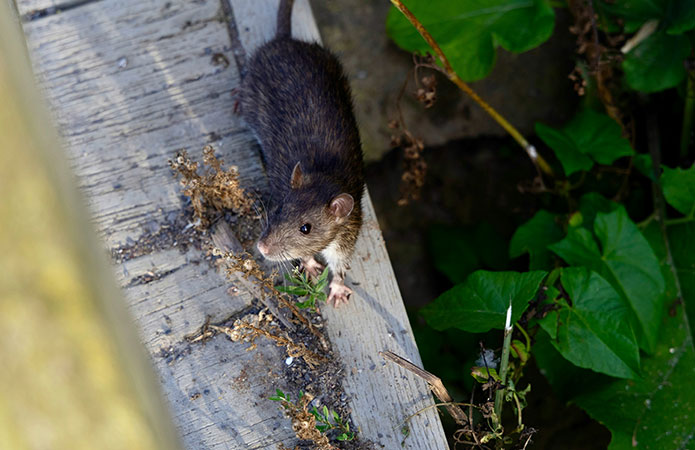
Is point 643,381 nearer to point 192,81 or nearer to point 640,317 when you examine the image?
point 640,317

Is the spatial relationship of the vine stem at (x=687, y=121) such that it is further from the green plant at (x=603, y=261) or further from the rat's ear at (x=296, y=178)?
the rat's ear at (x=296, y=178)

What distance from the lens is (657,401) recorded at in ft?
11.2

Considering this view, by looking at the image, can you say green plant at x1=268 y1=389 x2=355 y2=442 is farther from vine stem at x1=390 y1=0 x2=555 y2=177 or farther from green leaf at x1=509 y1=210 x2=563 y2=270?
vine stem at x1=390 y1=0 x2=555 y2=177

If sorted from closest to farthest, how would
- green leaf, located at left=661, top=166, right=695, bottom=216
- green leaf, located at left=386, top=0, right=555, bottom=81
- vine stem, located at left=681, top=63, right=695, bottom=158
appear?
green leaf, located at left=661, top=166, right=695, bottom=216, green leaf, located at left=386, top=0, right=555, bottom=81, vine stem, located at left=681, top=63, right=695, bottom=158

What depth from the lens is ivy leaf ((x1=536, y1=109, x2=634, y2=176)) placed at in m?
3.62

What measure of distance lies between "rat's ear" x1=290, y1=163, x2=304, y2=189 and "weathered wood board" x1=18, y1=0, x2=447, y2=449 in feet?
1.21

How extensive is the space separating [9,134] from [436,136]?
12.8 feet

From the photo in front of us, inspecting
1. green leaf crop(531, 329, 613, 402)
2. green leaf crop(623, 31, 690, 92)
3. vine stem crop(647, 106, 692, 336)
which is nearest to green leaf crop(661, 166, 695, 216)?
vine stem crop(647, 106, 692, 336)

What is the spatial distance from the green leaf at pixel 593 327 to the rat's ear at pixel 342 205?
1111 millimetres

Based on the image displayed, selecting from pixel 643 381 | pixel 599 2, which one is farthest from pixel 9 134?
pixel 599 2

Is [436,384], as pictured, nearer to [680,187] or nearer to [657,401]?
[657,401]

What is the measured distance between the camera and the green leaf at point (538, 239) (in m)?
3.64

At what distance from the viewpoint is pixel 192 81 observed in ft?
11.6

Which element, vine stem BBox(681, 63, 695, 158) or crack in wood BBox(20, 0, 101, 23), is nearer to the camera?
crack in wood BBox(20, 0, 101, 23)
